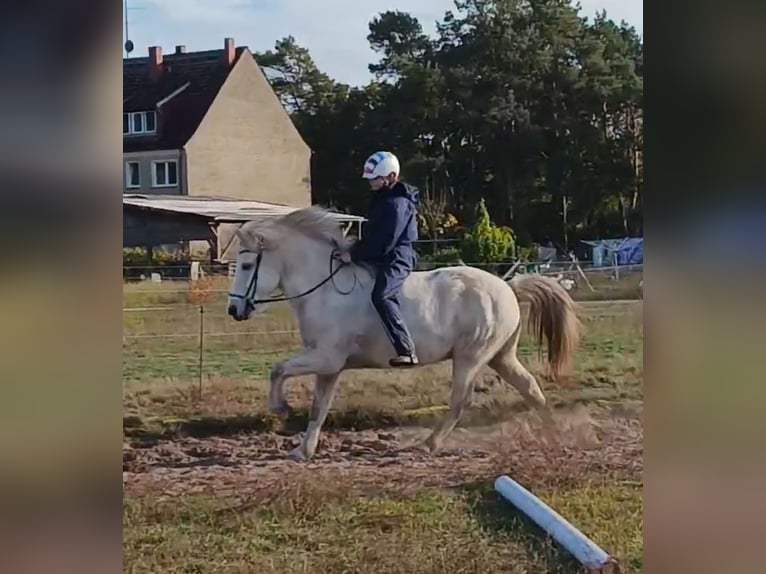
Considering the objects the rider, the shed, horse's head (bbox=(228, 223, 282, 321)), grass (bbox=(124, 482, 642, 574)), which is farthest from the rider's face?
grass (bbox=(124, 482, 642, 574))

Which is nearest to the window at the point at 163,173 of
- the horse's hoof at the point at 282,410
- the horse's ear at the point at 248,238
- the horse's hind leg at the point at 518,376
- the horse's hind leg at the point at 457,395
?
the horse's ear at the point at 248,238

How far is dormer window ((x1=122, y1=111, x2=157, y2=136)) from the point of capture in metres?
3.54

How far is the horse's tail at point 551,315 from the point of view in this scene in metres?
3.68

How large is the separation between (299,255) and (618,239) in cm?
104

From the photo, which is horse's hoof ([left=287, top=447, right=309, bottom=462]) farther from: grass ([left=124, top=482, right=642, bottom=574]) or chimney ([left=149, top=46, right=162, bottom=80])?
chimney ([left=149, top=46, right=162, bottom=80])

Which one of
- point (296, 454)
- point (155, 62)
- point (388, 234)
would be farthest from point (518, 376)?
point (155, 62)

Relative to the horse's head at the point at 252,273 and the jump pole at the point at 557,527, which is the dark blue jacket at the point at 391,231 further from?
the jump pole at the point at 557,527

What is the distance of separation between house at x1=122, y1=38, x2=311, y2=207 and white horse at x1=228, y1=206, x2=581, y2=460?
0.43ft

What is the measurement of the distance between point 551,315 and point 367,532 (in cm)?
92

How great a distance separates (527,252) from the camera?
12.1 feet

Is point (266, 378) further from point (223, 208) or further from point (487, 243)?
point (487, 243)

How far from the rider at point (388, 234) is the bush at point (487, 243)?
0.18 m
